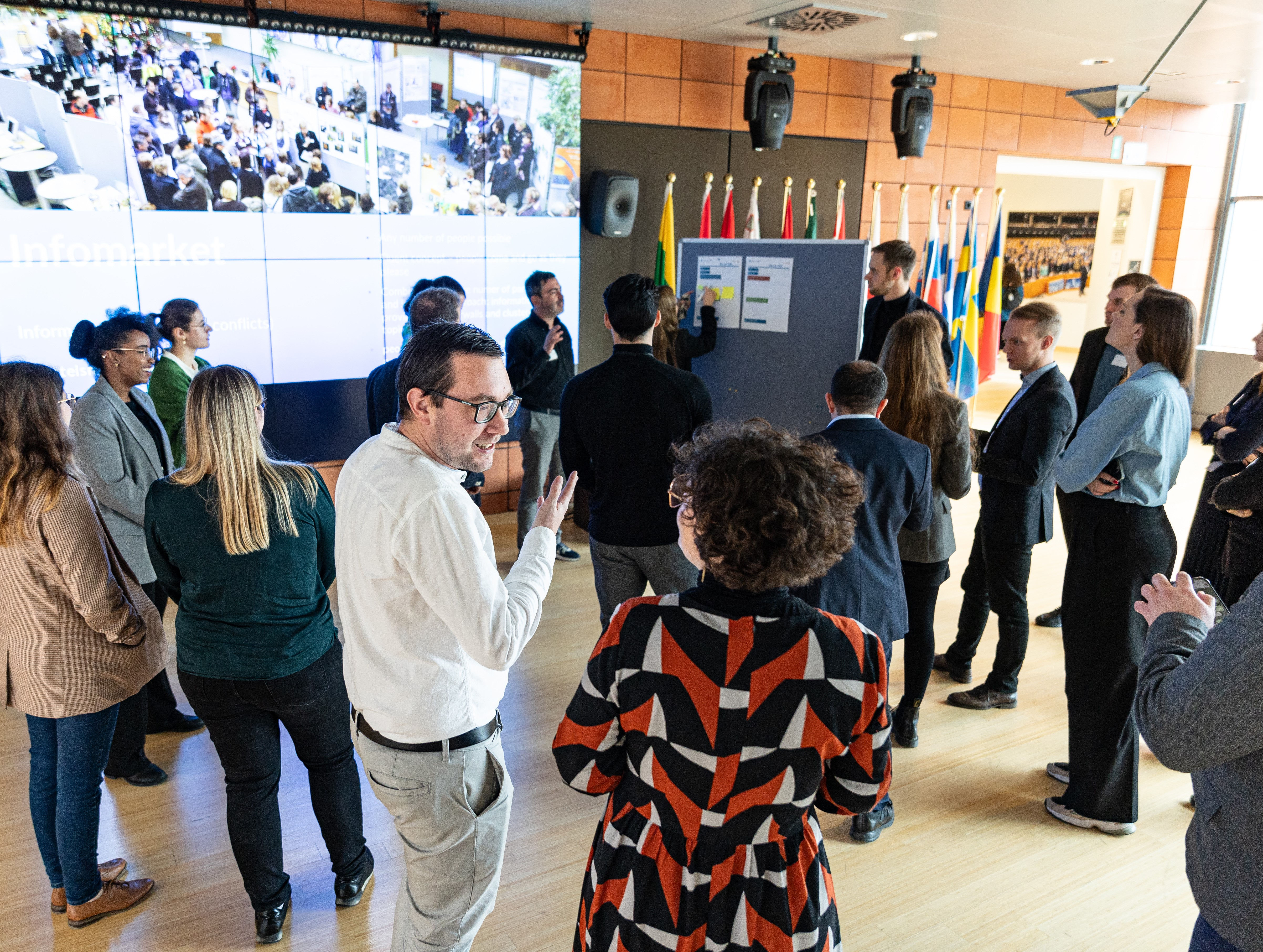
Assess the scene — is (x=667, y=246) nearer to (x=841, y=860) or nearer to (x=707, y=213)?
(x=707, y=213)

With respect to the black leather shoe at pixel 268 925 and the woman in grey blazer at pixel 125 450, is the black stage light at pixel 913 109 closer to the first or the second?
the woman in grey blazer at pixel 125 450

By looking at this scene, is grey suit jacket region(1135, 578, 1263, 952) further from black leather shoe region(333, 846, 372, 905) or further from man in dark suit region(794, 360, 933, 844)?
black leather shoe region(333, 846, 372, 905)

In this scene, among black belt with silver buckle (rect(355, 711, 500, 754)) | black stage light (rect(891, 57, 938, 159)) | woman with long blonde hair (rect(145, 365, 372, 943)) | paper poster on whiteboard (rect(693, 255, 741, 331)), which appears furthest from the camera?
black stage light (rect(891, 57, 938, 159))

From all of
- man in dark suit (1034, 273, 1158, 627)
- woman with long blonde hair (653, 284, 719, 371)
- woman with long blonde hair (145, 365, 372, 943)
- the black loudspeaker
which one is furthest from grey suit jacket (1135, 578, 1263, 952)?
the black loudspeaker

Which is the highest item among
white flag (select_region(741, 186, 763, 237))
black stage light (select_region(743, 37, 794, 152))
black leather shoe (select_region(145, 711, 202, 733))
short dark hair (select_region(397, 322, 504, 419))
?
black stage light (select_region(743, 37, 794, 152))

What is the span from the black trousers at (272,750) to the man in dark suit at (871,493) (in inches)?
53.5

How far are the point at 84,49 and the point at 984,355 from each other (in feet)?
22.4

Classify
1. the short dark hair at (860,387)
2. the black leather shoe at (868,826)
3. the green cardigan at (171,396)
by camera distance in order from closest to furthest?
1. the short dark hair at (860,387)
2. the black leather shoe at (868,826)
3. the green cardigan at (171,396)

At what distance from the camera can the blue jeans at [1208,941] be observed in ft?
4.58

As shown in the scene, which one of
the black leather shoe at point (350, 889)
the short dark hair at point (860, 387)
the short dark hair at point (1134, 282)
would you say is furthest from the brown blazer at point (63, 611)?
the short dark hair at point (1134, 282)

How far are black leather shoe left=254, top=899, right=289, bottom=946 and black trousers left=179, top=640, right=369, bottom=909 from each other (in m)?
0.02

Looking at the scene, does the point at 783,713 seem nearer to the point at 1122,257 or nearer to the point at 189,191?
the point at 189,191

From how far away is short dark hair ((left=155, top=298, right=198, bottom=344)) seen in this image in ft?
11.8

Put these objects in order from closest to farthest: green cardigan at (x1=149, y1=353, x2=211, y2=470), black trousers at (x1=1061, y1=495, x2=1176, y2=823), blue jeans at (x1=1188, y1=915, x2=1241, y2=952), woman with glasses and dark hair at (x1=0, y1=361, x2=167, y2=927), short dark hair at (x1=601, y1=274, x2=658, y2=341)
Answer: blue jeans at (x1=1188, y1=915, x2=1241, y2=952) → woman with glasses and dark hair at (x1=0, y1=361, x2=167, y2=927) → black trousers at (x1=1061, y1=495, x2=1176, y2=823) → short dark hair at (x1=601, y1=274, x2=658, y2=341) → green cardigan at (x1=149, y1=353, x2=211, y2=470)
